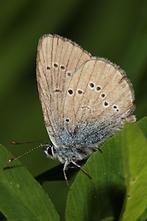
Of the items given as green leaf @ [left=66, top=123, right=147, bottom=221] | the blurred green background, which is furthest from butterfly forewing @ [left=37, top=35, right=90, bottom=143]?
green leaf @ [left=66, top=123, right=147, bottom=221]

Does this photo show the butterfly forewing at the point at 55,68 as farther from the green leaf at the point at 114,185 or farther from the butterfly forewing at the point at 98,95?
the green leaf at the point at 114,185

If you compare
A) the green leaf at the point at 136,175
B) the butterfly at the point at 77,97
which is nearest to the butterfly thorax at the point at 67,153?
the butterfly at the point at 77,97

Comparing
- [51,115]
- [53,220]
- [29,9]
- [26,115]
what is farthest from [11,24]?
[53,220]

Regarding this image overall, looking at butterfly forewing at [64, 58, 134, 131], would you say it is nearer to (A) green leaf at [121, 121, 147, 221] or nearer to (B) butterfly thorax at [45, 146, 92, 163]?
(B) butterfly thorax at [45, 146, 92, 163]

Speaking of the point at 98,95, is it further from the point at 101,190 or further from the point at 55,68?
the point at 101,190

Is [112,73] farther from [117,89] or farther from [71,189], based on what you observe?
[71,189]
